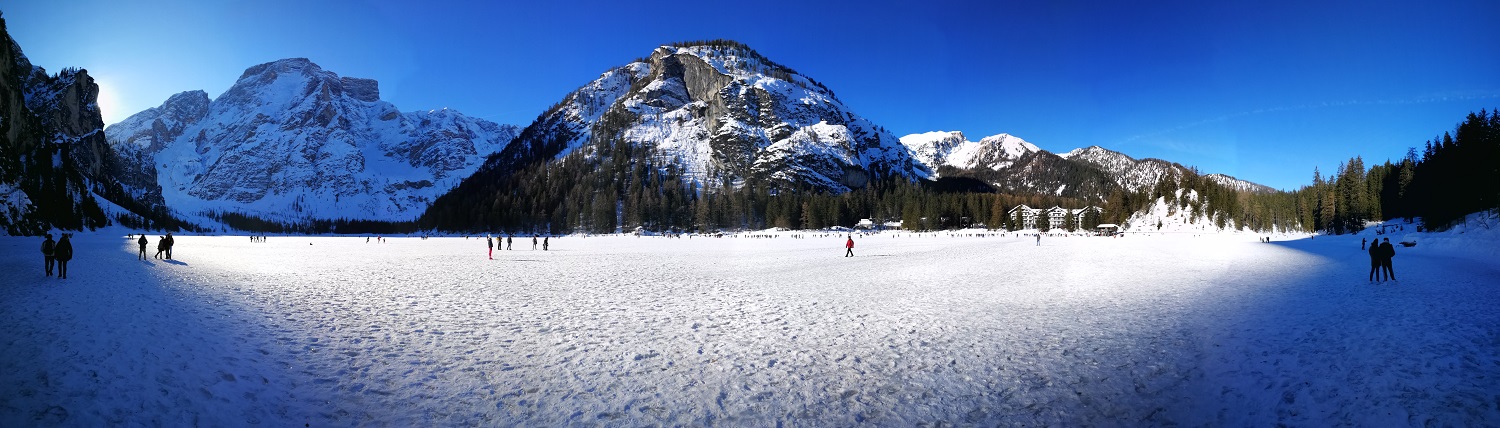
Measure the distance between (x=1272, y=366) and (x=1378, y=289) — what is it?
14667 mm

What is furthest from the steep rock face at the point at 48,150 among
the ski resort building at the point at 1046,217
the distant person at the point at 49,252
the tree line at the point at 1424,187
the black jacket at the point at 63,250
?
the ski resort building at the point at 1046,217

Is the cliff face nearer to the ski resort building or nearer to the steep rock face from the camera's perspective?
the steep rock face

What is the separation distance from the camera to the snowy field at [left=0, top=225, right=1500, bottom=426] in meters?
6.36

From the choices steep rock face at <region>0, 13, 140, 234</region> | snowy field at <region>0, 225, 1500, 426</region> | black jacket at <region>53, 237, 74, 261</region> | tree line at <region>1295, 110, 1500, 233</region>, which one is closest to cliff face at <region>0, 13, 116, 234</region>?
steep rock face at <region>0, 13, 140, 234</region>

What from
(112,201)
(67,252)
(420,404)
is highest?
(112,201)

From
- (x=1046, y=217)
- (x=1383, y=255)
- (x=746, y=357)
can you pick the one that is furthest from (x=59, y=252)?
(x=1046, y=217)

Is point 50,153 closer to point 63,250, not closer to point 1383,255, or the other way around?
point 63,250

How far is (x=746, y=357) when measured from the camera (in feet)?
29.1

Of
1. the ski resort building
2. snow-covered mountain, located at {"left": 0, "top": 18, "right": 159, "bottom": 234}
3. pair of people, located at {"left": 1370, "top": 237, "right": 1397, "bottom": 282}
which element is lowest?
pair of people, located at {"left": 1370, "top": 237, "right": 1397, "bottom": 282}

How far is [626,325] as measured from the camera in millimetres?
11484

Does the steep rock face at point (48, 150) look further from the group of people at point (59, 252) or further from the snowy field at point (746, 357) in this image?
the snowy field at point (746, 357)

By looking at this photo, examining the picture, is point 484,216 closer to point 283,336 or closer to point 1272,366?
point 283,336

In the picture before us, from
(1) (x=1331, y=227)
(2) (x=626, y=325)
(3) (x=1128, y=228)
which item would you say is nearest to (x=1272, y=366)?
(2) (x=626, y=325)

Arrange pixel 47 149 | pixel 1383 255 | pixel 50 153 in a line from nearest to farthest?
1. pixel 1383 255
2. pixel 47 149
3. pixel 50 153
